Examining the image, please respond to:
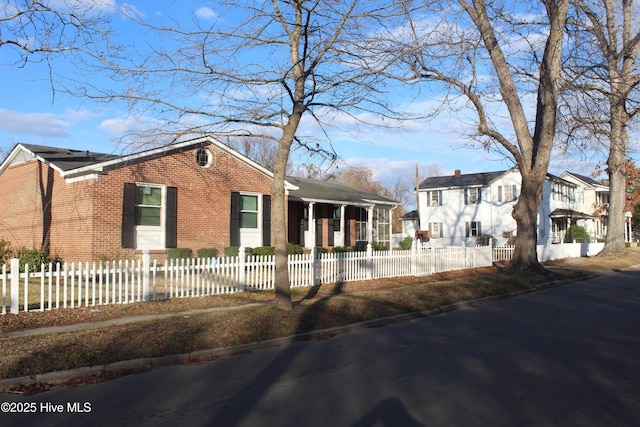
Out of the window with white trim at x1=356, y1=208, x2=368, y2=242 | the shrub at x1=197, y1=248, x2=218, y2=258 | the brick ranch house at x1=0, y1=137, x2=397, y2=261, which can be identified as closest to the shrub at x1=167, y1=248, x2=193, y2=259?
the brick ranch house at x1=0, y1=137, x2=397, y2=261

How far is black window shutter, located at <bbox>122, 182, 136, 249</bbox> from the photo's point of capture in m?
17.1

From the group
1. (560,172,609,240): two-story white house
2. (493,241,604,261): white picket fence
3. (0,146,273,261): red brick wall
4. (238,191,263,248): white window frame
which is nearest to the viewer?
(0,146,273,261): red brick wall

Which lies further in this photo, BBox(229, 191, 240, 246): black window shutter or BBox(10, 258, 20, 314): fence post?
BBox(229, 191, 240, 246): black window shutter

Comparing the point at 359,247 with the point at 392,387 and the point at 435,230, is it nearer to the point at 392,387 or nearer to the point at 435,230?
the point at 392,387

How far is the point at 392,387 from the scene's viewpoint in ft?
20.0

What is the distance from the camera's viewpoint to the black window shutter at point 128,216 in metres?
17.1

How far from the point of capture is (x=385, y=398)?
5.68 meters

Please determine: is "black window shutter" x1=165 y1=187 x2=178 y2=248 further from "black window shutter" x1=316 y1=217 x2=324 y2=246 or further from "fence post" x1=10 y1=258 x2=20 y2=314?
"black window shutter" x1=316 y1=217 x2=324 y2=246

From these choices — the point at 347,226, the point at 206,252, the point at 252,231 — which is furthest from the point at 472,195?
the point at 206,252

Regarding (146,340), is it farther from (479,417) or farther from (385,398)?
(479,417)

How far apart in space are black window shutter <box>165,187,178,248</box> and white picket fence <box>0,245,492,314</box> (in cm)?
170

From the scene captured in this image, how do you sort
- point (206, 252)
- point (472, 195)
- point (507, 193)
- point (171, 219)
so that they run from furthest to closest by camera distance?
point (472, 195), point (507, 193), point (206, 252), point (171, 219)

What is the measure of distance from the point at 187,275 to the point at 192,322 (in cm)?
313

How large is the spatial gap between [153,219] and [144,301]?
7.00 meters
